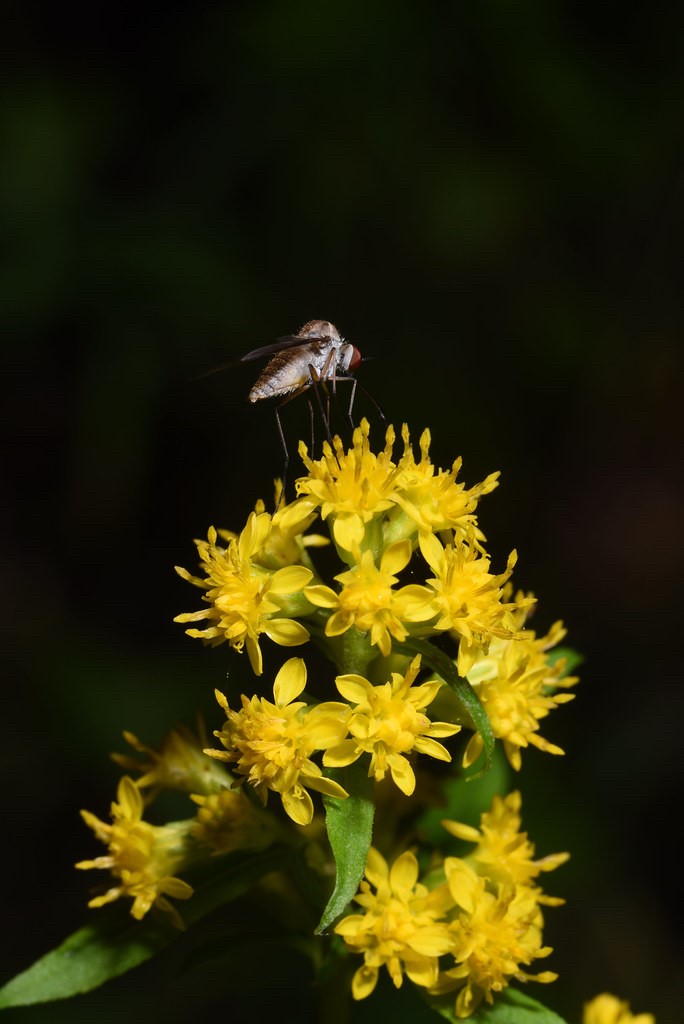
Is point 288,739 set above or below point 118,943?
above

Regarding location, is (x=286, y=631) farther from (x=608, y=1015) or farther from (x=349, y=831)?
(x=608, y=1015)

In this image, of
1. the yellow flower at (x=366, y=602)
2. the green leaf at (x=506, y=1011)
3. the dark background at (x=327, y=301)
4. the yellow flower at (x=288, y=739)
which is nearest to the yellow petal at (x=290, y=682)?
the yellow flower at (x=288, y=739)

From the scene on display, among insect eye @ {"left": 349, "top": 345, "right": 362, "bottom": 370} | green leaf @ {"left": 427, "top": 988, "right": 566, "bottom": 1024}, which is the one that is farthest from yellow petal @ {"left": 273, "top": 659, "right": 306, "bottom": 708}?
insect eye @ {"left": 349, "top": 345, "right": 362, "bottom": 370}

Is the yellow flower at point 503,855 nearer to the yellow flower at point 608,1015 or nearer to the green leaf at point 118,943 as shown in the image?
the green leaf at point 118,943

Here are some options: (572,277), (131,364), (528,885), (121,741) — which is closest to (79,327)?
(131,364)

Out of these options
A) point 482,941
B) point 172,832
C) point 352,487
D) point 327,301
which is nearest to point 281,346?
point 352,487

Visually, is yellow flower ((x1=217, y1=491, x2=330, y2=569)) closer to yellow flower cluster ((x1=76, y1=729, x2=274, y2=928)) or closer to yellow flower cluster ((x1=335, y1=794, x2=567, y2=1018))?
yellow flower cluster ((x1=76, y1=729, x2=274, y2=928))
